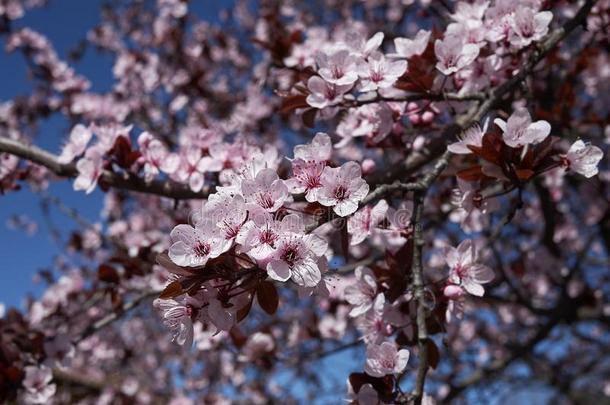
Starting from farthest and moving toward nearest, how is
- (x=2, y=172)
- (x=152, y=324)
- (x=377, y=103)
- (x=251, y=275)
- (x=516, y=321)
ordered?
(x=152, y=324)
(x=516, y=321)
(x=2, y=172)
(x=377, y=103)
(x=251, y=275)

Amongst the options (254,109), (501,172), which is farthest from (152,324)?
(501,172)

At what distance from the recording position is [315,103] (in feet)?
5.58

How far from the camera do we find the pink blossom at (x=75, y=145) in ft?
6.88

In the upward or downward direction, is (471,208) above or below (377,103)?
below

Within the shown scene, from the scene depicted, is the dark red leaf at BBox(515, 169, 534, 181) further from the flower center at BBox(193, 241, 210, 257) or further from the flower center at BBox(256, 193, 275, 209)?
the flower center at BBox(193, 241, 210, 257)

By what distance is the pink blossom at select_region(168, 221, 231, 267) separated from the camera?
44.5 inches

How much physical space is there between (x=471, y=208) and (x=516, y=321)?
4.56 meters

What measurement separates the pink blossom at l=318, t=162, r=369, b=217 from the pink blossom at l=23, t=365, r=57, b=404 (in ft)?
5.56

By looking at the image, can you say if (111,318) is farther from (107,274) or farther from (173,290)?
(173,290)

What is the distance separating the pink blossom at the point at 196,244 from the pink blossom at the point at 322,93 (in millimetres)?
715

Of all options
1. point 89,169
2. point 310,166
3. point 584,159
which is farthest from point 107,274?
point 584,159

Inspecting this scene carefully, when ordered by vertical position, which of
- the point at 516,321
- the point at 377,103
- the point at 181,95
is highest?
the point at 377,103

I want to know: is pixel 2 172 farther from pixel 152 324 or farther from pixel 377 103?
pixel 152 324

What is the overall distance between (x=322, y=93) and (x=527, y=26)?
729 millimetres
